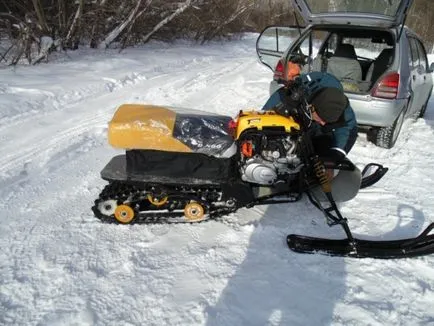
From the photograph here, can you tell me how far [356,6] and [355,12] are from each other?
0.31 ft

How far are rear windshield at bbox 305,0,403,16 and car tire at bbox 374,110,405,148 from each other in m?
1.34

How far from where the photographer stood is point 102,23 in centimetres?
1192

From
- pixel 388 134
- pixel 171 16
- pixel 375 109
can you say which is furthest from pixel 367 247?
pixel 171 16

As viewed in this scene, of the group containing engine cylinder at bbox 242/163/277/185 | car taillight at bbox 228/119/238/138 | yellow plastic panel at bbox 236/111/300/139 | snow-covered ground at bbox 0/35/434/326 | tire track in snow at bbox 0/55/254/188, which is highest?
yellow plastic panel at bbox 236/111/300/139

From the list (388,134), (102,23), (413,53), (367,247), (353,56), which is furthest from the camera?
(102,23)

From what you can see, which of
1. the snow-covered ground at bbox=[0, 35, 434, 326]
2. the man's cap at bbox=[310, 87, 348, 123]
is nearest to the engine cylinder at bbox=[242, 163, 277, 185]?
the snow-covered ground at bbox=[0, 35, 434, 326]

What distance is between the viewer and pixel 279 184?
365cm

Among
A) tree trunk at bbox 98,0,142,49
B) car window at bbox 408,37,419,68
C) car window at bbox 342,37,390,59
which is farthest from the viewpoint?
tree trunk at bbox 98,0,142,49

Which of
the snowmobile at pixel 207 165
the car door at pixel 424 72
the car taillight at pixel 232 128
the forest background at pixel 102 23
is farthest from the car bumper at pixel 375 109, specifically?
the car taillight at pixel 232 128

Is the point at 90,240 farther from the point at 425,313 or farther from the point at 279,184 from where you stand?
the point at 425,313

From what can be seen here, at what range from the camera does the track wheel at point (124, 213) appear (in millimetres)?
3455

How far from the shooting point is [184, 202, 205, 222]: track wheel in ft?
11.5

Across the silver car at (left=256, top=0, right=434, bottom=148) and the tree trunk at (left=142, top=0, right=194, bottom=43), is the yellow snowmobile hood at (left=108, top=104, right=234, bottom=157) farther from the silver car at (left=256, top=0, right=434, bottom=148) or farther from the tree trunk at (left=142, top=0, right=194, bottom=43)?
the tree trunk at (left=142, top=0, right=194, bottom=43)

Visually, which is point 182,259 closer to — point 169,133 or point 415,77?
point 169,133
